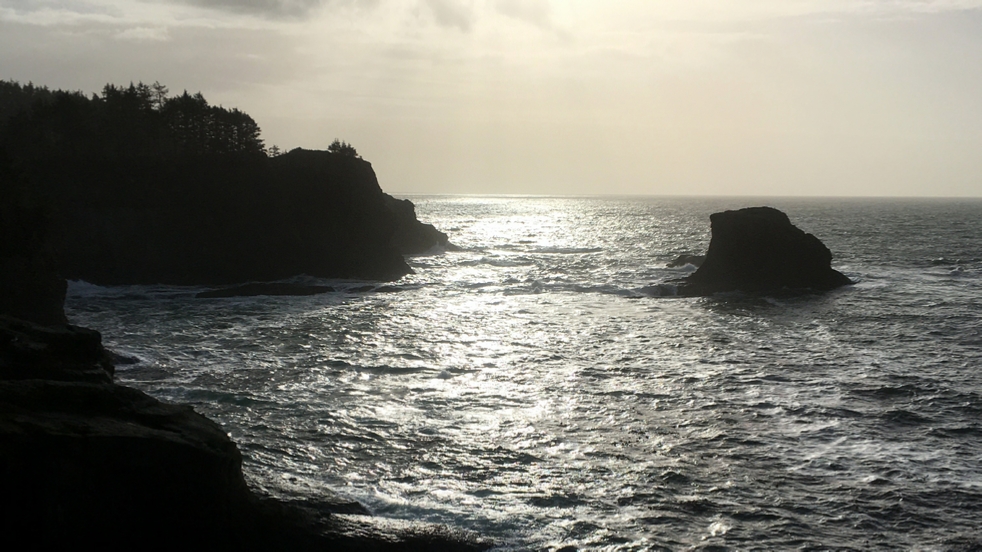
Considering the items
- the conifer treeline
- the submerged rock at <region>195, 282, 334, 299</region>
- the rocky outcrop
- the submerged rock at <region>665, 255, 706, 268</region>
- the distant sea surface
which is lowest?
the distant sea surface

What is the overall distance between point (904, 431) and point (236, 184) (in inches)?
2509

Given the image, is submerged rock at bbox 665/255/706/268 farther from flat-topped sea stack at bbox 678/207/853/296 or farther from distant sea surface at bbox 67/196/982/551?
distant sea surface at bbox 67/196/982/551

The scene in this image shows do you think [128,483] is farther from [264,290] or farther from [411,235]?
[411,235]

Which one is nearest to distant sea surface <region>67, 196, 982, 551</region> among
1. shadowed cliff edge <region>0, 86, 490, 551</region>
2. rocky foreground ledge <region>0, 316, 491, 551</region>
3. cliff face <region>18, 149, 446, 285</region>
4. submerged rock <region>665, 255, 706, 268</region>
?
shadowed cliff edge <region>0, 86, 490, 551</region>

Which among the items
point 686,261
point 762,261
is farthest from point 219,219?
point 762,261

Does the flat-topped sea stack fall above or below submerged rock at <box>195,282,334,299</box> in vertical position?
above

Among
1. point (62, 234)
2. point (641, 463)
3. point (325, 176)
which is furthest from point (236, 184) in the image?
point (641, 463)

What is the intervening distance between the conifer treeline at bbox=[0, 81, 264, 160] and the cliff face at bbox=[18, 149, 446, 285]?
2876 mm

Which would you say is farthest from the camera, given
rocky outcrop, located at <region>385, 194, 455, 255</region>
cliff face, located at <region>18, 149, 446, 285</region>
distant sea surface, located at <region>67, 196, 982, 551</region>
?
rocky outcrop, located at <region>385, 194, 455, 255</region>

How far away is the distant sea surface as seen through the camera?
711 inches

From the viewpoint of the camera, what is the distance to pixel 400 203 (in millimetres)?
108688

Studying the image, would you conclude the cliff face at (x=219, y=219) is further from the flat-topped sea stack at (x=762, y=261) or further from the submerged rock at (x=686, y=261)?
the flat-topped sea stack at (x=762, y=261)

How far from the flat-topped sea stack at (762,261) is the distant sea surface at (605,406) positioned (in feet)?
13.3

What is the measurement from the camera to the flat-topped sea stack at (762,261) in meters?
60.6
